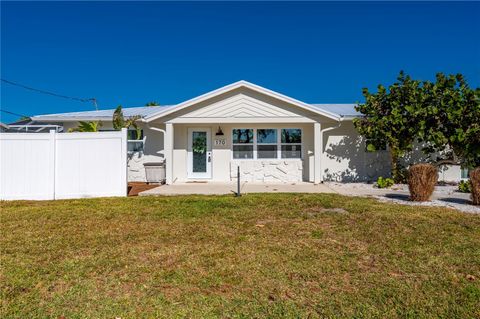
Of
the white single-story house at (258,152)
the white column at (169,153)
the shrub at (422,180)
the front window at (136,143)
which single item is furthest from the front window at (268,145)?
the shrub at (422,180)

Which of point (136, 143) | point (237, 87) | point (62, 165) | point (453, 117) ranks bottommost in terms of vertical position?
point (62, 165)

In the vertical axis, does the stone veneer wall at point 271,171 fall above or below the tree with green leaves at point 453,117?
below

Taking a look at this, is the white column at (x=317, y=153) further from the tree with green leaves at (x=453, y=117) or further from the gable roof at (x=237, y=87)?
the tree with green leaves at (x=453, y=117)

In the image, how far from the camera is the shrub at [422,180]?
321 inches

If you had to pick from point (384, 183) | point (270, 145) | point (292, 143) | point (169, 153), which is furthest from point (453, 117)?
point (169, 153)

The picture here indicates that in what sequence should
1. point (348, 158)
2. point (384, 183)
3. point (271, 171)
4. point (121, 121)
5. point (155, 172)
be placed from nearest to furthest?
1. point (384, 183)
2. point (155, 172)
3. point (121, 121)
4. point (271, 171)
5. point (348, 158)

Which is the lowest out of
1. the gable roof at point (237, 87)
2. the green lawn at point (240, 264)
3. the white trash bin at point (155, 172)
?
the green lawn at point (240, 264)

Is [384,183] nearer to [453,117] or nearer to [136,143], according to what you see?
[453,117]

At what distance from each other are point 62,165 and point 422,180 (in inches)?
401

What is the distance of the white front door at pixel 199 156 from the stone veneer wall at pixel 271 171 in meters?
1.36

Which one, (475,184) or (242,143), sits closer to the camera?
(475,184)

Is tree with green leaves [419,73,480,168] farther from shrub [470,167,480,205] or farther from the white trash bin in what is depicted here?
the white trash bin

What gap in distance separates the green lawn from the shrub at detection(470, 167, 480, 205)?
5.63ft

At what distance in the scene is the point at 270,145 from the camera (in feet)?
46.2
